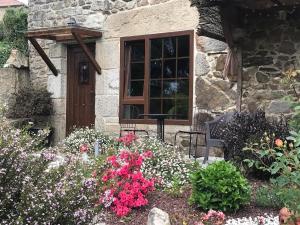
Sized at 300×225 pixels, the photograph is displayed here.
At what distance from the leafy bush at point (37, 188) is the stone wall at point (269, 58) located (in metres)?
5.34

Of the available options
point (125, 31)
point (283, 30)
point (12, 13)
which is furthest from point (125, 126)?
point (12, 13)

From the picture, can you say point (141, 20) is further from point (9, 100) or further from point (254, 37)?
point (9, 100)

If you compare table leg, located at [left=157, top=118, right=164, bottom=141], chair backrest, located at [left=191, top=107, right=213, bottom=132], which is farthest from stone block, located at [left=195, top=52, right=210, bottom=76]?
table leg, located at [left=157, top=118, right=164, bottom=141]

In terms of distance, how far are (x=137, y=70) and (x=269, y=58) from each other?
2.76 metres

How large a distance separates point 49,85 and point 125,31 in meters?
2.34

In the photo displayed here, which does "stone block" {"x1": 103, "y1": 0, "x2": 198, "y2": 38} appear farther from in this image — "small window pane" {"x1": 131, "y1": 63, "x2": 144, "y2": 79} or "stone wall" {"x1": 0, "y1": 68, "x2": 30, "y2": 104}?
"stone wall" {"x1": 0, "y1": 68, "x2": 30, "y2": 104}

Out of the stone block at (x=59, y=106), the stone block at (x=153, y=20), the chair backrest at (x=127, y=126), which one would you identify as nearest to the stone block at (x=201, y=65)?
the stone block at (x=153, y=20)

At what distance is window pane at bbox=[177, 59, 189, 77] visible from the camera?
8992mm

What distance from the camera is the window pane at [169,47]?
362 inches

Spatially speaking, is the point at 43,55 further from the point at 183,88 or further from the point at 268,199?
the point at 268,199

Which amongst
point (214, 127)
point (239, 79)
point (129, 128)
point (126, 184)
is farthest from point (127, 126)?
point (126, 184)

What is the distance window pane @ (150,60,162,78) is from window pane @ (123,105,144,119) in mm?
658

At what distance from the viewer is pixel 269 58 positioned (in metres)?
8.02

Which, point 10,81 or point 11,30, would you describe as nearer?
point 10,81
